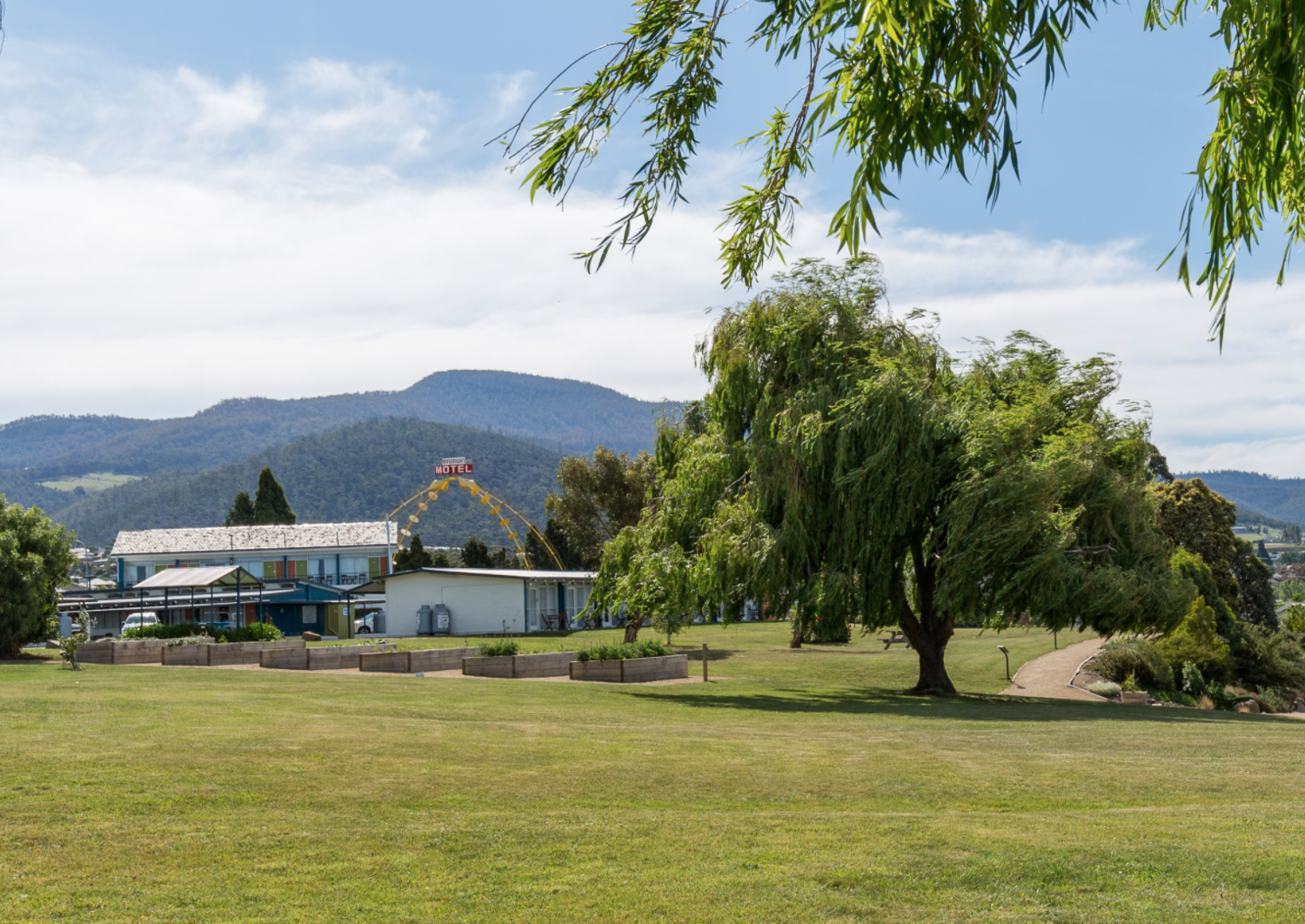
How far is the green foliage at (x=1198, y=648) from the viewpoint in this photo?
32750 mm

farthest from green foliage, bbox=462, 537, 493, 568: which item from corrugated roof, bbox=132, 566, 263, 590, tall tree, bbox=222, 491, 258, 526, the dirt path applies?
the dirt path

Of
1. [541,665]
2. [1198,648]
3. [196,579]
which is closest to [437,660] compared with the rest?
[541,665]

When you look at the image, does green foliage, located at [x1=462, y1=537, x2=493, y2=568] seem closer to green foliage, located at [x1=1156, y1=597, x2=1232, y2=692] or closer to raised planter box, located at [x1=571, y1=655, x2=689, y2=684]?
raised planter box, located at [x1=571, y1=655, x2=689, y2=684]

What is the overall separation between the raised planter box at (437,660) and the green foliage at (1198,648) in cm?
2103

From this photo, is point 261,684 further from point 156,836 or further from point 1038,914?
point 1038,914

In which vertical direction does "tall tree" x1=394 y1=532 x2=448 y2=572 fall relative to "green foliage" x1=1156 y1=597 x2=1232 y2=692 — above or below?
above

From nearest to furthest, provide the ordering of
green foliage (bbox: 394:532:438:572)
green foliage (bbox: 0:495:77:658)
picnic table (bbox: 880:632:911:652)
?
1. green foliage (bbox: 0:495:77:658)
2. picnic table (bbox: 880:632:911:652)
3. green foliage (bbox: 394:532:438:572)

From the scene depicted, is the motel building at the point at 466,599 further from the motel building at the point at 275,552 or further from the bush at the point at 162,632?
the bush at the point at 162,632

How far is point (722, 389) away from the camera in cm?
2611

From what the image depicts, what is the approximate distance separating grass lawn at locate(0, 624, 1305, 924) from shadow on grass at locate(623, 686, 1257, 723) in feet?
8.70

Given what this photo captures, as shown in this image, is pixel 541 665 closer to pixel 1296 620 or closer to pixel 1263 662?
pixel 1263 662

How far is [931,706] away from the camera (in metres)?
22.8

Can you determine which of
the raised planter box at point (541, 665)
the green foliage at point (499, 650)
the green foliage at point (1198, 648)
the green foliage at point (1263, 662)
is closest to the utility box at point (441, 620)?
the green foliage at point (499, 650)

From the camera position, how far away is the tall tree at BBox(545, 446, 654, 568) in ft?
194
